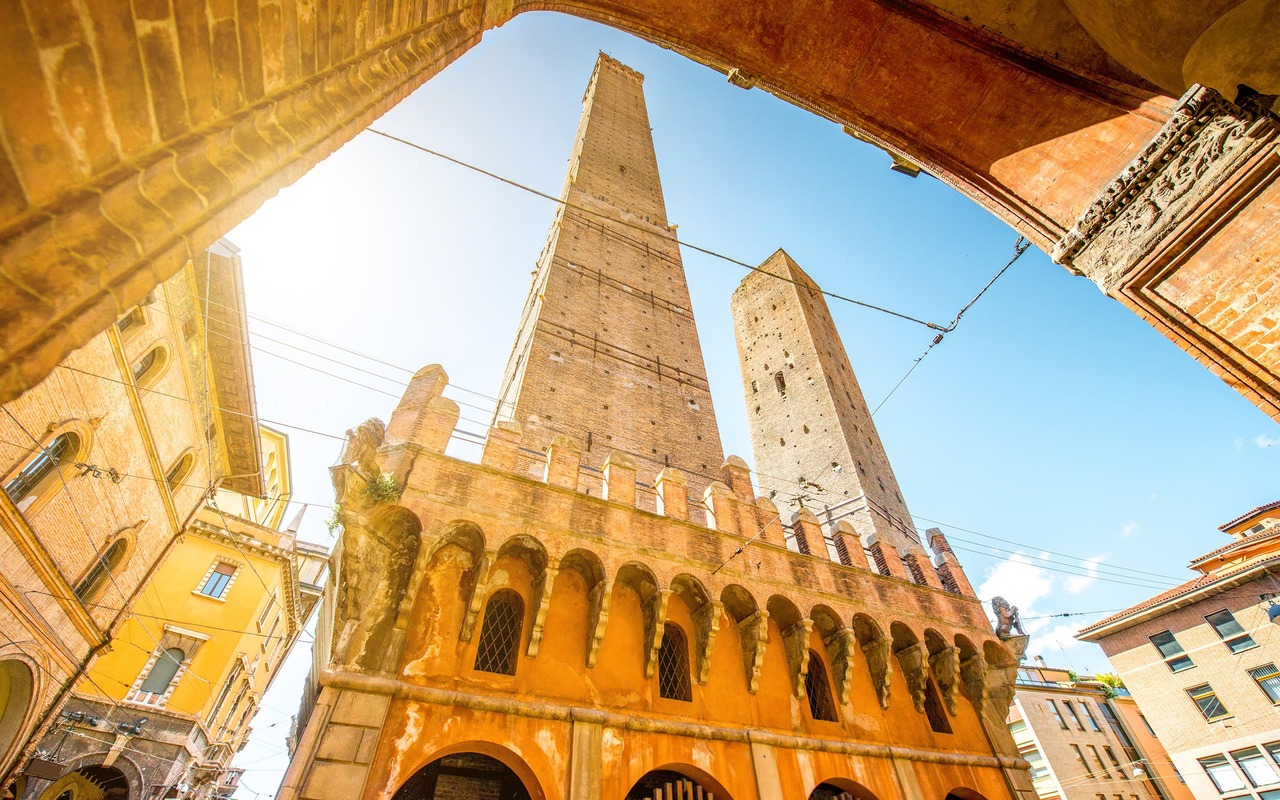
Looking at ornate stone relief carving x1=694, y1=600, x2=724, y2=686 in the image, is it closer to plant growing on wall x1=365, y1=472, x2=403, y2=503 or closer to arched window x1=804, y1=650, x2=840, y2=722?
arched window x1=804, y1=650, x2=840, y2=722

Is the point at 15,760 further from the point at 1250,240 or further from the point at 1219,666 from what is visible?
the point at 1219,666

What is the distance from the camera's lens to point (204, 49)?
2.03 m

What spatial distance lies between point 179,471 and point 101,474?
4.52m

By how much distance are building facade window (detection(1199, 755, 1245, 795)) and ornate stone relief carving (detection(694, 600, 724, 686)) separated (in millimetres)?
24809

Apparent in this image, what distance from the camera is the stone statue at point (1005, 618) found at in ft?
35.6

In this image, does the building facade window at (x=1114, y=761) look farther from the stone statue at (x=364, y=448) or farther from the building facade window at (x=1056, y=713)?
the stone statue at (x=364, y=448)

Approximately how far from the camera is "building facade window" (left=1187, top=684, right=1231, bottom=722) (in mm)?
20531

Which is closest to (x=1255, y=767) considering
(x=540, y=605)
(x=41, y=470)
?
(x=540, y=605)

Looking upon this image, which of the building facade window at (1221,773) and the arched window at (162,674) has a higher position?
the arched window at (162,674)

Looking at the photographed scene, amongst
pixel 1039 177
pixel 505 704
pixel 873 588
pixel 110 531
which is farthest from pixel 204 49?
pixel 110 531

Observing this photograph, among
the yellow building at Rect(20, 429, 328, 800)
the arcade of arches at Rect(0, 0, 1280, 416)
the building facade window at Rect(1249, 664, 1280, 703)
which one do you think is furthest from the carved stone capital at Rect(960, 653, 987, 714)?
the building facade window at Rect(1249, 664, 1280, 703)

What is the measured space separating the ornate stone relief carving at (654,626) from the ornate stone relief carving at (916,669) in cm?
490

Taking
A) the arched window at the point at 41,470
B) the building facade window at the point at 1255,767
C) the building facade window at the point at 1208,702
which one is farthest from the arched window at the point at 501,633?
the building facade window at the point at 1208,702

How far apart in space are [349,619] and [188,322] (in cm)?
1166
